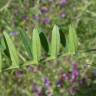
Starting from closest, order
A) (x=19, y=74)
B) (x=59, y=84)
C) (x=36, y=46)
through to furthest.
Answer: (x=36, y=46)
(x=59, y=84)
(x=19, y=74)

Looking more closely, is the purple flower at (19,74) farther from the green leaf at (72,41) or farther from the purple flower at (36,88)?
the green leaf at (72,41)

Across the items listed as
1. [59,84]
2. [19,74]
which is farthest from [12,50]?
[19,74]

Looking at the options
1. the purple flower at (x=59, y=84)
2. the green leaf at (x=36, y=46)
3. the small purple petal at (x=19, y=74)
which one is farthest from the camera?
the small purple petal at (x=19, y=74)

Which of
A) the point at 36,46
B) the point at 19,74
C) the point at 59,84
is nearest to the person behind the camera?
the point at 36,46

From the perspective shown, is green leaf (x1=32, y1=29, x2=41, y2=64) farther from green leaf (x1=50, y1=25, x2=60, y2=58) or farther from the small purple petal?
the small purple petal

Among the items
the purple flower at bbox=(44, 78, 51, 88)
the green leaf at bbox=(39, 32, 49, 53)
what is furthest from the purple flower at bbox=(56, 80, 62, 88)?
the green leaf at bbox=(39, 32, 49, 53)

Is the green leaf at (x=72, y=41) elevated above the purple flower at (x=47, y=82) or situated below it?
above

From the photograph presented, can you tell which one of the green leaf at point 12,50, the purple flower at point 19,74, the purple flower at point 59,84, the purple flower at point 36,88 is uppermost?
the green leaf at point 12,50

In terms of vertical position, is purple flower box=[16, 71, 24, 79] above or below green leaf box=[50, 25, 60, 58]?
below

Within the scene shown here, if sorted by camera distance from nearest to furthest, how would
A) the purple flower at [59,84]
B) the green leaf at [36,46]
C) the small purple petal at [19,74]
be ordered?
→ the green leaf at [36,46] < the purple flower at [59,84] < the small purple petal at [19,74]

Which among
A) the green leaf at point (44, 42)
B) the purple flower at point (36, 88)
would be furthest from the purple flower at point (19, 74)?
the green leaf at point (44, 42)

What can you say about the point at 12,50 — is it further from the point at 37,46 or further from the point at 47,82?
the point at 47,82

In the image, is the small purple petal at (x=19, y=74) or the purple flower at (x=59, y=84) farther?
the small purple petal at (x=19, y=74)
